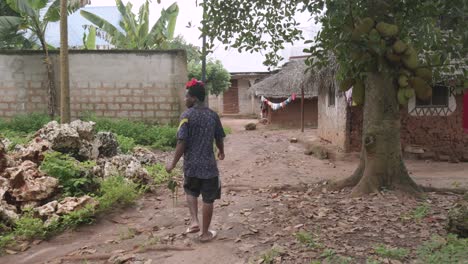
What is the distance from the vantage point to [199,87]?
14.5ft

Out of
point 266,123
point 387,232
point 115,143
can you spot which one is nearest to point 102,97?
point 115,143

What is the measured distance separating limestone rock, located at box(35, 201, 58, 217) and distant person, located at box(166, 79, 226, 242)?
186cm

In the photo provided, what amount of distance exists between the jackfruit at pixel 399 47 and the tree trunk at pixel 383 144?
1.81 feet

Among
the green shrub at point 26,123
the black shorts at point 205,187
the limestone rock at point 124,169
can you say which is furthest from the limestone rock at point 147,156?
the black shorts at point 205,187

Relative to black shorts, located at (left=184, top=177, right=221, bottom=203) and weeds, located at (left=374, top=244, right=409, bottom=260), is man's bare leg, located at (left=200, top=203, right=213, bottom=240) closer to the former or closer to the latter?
black shorts, located at (left=184, top=177, right=221, bottom=203)

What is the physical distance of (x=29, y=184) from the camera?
5.75m

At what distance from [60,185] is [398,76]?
4762 mm

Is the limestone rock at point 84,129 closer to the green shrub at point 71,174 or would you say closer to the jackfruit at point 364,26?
the green shrub at point 71,174

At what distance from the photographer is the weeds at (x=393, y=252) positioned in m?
3.58

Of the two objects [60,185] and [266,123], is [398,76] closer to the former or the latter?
[60,185]

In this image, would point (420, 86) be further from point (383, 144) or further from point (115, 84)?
point (115, 84)

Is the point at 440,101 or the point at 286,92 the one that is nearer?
the point at 440,101

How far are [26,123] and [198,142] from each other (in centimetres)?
932

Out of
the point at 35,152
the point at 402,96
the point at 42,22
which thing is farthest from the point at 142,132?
the point at 402,96
